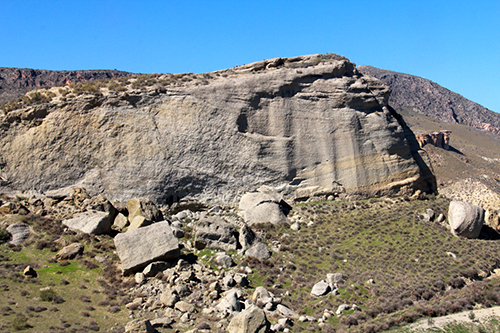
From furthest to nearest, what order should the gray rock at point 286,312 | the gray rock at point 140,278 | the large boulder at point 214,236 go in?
the large boulder at point 214,236 → the gray rock at point 140,278 → the gray rock at point 286,312

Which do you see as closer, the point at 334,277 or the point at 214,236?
the point at 334,277

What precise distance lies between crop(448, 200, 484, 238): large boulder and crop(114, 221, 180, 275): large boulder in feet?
53.3

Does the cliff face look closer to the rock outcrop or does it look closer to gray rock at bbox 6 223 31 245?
gray rock at bbox 6 223 31 245

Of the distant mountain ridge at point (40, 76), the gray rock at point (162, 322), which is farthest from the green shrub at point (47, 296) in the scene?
the distant mountain ridge at point (40, 76)

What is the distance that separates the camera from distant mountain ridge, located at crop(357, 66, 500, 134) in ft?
410

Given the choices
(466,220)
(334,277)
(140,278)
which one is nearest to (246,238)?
(334,277)

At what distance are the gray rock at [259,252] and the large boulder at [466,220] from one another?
37.7 feet

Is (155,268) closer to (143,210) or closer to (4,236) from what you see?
(143,210)

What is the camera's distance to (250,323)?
12.4 m

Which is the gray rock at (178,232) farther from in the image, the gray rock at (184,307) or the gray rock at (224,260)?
the gray rock at (184,307)

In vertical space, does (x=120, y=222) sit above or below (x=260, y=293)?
above

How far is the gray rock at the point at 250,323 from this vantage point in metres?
12.3

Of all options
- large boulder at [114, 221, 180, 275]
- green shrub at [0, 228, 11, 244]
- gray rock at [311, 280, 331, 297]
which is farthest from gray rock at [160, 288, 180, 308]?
green shrub at [0, 228, 11, 244]

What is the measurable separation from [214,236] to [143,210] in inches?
170
